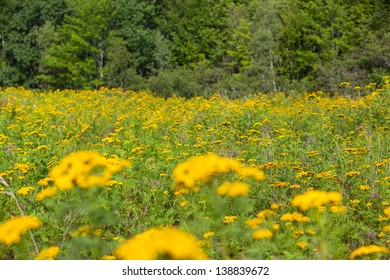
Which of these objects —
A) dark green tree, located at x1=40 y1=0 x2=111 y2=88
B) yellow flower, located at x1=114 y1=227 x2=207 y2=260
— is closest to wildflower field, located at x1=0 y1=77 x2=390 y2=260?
yellow flower, located at x1=114 y1=227 x2=207 y2=260

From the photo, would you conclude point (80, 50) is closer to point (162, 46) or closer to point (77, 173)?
point (162, 46)

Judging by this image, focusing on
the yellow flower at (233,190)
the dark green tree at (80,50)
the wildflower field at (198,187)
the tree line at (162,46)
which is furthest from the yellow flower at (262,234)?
the dark green tree at (80,50)

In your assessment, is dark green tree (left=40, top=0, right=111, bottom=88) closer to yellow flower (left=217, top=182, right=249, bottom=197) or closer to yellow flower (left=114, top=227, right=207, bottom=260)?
yellow flower (left=217, top=182, right=249, bottom=197)

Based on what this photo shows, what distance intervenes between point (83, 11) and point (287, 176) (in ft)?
93.9

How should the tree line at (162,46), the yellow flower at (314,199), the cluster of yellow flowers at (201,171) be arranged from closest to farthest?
1. the cluster of yellow flowers at (201,171)
2. the yellow flower at (314,199)
3. the tree line at (162,46)

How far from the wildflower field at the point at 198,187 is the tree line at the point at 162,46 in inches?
817

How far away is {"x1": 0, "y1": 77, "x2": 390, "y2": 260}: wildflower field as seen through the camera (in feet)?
8.56

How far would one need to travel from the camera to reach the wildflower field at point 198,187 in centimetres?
261

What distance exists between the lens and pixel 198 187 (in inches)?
138

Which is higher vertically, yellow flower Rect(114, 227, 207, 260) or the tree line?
yellow flower Rect(114, 227, 207, 260)

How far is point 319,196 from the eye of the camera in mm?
2596

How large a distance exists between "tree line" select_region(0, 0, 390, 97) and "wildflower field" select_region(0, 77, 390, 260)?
2076 centimetres

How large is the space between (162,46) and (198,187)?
105 feet

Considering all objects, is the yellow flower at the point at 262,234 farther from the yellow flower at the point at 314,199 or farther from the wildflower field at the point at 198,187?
the yellow flower at the point at 314,199
